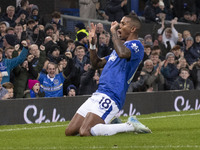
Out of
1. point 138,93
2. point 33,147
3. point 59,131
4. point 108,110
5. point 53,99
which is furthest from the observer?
point 138,93

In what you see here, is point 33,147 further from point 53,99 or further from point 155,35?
point 155,35

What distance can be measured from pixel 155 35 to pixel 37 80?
8.26 meters

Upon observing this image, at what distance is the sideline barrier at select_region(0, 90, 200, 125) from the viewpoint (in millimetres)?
12195

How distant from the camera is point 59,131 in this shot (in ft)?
33.6

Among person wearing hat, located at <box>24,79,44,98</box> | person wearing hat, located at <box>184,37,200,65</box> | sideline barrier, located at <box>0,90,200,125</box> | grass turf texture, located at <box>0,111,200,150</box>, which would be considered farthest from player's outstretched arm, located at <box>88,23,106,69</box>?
person wearing hat, located at <box>184,37,200,65</box>

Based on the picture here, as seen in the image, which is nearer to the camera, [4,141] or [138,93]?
[4,141]

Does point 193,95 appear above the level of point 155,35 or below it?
below

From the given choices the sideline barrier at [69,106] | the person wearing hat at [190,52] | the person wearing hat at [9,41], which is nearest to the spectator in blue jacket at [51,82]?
the sideline barrier at [69,106]

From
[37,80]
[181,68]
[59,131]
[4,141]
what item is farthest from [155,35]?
[4,141]

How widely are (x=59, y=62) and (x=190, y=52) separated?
6212mm

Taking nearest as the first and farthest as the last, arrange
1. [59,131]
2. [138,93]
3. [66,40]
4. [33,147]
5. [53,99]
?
[33,147] → [59,131] → [53,99] → [138,93] → [66,40]

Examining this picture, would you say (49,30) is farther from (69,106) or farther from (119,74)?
(119,74)

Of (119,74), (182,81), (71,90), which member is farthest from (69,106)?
(182,81)

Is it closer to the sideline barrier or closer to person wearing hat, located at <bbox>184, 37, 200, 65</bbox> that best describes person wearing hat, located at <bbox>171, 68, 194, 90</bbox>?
the sideline barrier
